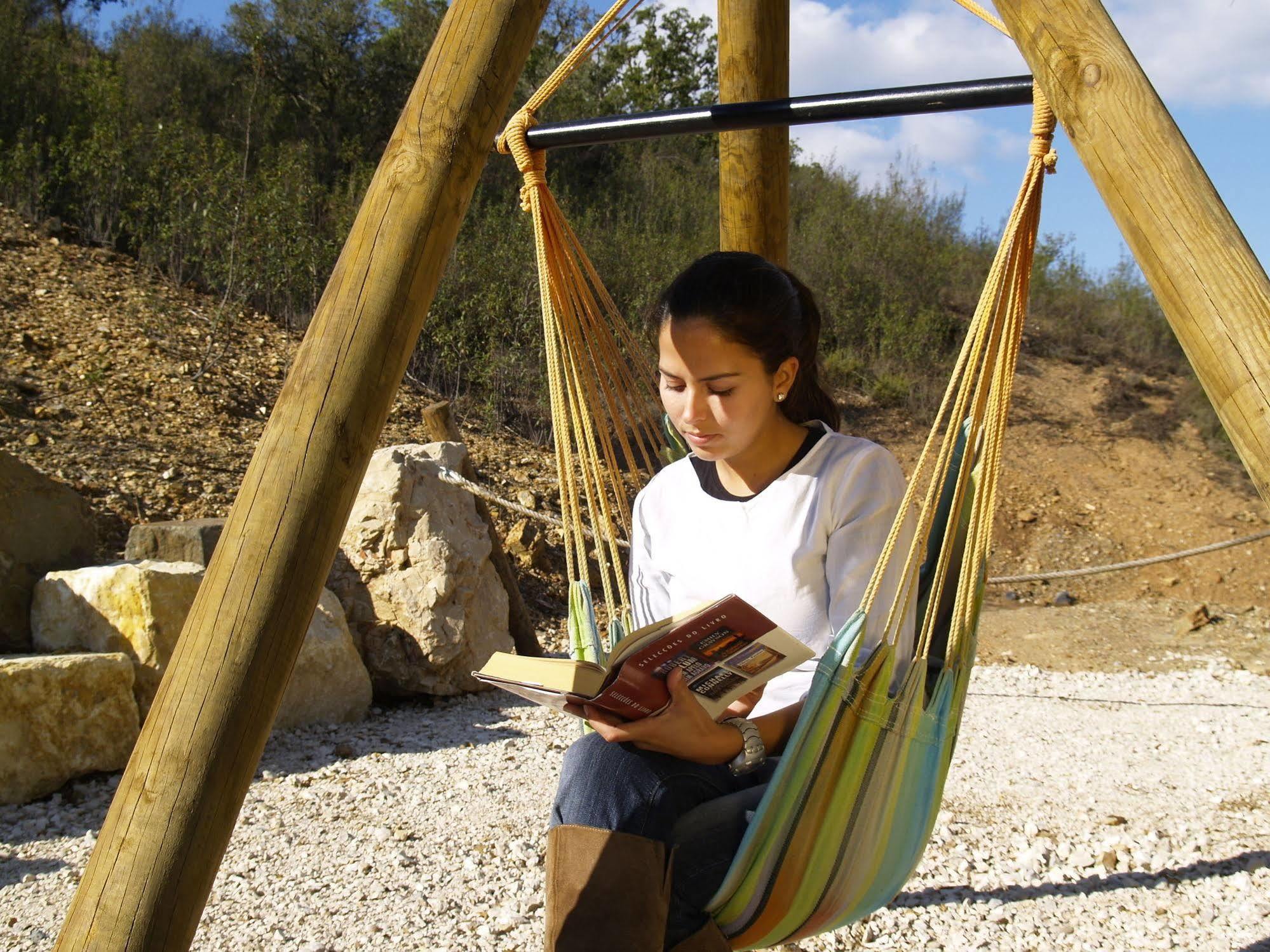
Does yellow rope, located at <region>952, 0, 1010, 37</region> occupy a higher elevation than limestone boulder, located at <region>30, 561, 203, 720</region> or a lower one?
higher

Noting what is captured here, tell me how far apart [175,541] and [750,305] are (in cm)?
241

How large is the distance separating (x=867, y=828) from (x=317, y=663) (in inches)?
88.9

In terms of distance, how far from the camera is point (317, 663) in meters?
3.18

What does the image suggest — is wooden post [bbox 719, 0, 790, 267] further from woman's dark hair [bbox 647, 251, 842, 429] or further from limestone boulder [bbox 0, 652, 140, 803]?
limestone boulder [bbox 0, 652, 140, 803]

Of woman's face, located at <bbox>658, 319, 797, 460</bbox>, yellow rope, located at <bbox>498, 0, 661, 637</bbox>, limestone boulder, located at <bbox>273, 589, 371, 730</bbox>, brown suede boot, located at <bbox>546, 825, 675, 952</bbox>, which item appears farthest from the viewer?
limestone boulder, located at <bbox>273, 589, 371, 730</bbox>

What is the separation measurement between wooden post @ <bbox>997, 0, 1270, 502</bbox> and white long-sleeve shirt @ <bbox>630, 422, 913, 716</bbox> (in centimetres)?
48

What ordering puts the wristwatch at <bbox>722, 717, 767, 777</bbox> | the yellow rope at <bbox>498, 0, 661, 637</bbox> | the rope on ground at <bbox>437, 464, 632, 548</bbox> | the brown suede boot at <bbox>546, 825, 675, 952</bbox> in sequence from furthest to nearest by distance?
the rope on ground at <bbox>437, 464, 632, 548</bbox>, the yellow rope at <bbox>498, 0, 661, 637</bbox>, the wristwatch at <bbox>722, 717, 767, 777</bbox>, the brown suede boot at <bbox>546, 825, 675, 952</bbox>

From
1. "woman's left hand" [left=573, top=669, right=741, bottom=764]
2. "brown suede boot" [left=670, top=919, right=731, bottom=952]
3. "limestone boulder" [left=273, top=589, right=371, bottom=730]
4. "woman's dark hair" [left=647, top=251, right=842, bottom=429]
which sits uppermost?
"woman's dark hair" [left=647, top=251, right=842, bottom=429]

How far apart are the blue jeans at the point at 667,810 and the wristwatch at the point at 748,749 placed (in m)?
0.04

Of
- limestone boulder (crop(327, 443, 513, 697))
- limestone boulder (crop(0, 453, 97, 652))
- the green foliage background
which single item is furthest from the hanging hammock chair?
the green foliage background

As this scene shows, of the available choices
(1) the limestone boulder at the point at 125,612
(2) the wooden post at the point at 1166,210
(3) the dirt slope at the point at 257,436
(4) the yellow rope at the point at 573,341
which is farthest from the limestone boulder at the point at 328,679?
(2) the wooden post at the point at 1166,210

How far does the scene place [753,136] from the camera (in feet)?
6.84

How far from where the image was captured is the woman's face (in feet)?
4.74

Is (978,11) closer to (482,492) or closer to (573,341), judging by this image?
(573,341)
